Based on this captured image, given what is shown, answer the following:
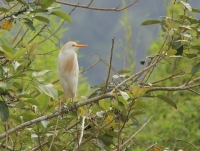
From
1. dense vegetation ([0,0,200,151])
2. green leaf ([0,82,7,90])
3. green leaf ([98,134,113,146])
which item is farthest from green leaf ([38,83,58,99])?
green leaf ([98,134,113,146])

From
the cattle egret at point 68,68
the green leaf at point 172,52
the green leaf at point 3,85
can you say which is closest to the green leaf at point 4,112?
the green leaf at point 3,85

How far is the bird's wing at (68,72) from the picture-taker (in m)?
2.30

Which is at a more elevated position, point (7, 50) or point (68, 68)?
point (7, 50)

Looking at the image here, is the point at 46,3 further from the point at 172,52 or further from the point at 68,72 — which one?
the point at 68,72

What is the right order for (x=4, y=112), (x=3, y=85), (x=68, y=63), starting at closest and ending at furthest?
(x=3, y=85) < (x=4, y=112) < (x=68, y=63)

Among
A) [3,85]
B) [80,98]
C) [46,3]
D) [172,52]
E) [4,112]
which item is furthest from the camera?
[80,98]

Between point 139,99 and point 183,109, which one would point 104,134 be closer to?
point 139,99

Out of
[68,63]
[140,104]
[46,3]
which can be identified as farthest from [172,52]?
[68,63]

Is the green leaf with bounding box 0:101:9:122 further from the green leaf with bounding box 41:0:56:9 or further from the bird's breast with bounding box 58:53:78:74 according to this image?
the bird's breast with bounding box 58:53:78:74

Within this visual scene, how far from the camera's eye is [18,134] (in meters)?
1.71

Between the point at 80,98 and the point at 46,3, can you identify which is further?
the point at 80,98

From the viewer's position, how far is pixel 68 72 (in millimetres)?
2311

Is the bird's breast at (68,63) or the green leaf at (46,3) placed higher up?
the green leaf at (46,3)

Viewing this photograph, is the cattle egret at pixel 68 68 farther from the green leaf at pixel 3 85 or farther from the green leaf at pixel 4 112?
the green leaf at pixel 3 85
